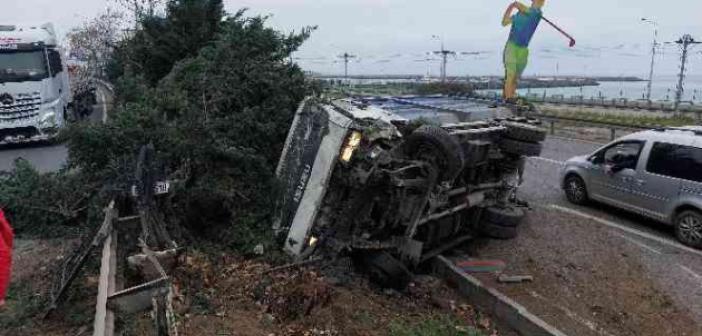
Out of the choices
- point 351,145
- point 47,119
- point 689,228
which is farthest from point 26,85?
point 689,228

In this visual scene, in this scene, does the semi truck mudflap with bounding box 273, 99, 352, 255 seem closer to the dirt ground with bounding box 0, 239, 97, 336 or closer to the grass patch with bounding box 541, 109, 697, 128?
the dirt ground with bounding box 0, 239, 97, 336

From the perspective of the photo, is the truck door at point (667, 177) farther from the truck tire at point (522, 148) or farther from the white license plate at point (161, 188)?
the white license plate at point (161, 188)

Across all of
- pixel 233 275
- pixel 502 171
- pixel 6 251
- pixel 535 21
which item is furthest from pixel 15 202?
pixel 535 21

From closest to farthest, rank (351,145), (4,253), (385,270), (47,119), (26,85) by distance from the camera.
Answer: (4,253) < (351,145) < (385,270) < (26,85) < (47,119)

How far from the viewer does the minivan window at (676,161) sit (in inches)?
315

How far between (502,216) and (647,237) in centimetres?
263

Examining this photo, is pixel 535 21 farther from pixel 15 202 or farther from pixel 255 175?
pixel 15 202

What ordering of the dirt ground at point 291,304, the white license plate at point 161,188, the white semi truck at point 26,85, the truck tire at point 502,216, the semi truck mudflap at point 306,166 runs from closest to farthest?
the dirt ground at point 291,304 → the white license plate at point 161,188 → the semi truck mudflap at point 306,166 → the truck tire at point 502,216 → the white semi truck at point 26,85

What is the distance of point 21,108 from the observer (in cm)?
1470

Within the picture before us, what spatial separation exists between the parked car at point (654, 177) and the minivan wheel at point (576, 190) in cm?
2

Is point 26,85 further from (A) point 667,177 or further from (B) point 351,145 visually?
(A) point 667,177

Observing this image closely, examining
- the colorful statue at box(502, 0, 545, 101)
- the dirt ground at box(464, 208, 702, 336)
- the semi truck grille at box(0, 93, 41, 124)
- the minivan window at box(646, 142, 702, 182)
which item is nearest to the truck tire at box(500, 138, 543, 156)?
the dirt ground at box(464, 208, 702, 336)

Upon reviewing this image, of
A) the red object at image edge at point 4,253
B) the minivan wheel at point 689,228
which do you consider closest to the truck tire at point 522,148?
the minivan wheel at point 689,228

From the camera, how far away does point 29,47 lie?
1484cm
